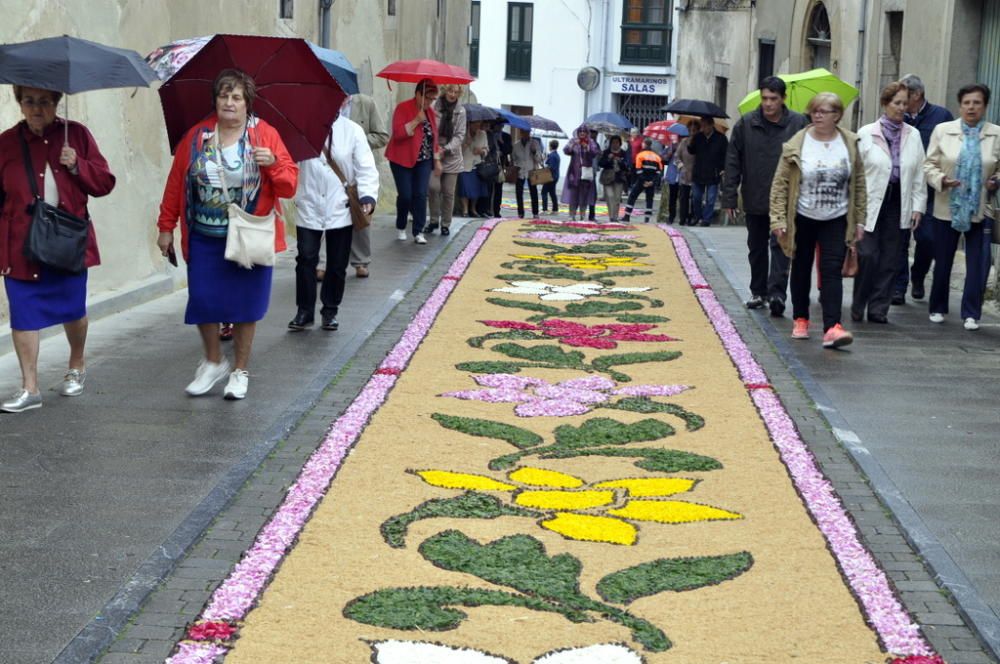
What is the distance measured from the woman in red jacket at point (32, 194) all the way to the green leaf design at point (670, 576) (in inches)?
146

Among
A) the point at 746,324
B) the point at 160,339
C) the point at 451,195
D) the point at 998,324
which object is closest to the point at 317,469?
the point at 160,339

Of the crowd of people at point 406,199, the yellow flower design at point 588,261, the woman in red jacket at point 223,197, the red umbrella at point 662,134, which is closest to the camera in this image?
the crowd of people at point 406,199

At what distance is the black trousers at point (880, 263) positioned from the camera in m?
11.2

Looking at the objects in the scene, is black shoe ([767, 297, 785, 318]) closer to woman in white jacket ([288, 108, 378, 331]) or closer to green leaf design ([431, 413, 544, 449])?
woman in white jacket ([288, 108, 378, 331])

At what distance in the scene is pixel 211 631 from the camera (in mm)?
4805

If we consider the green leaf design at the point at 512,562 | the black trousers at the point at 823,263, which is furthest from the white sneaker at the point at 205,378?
the black trousers at the point at 823,263

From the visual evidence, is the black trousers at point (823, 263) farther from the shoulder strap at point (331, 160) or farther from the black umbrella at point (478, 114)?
the black umbrella at point (478, 114)

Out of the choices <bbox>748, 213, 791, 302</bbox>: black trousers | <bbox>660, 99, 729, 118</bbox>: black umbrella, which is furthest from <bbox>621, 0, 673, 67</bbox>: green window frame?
<bbox>748, 213, 791, 302</bbox>: black trousers

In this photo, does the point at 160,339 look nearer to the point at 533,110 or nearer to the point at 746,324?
the point at 746,324

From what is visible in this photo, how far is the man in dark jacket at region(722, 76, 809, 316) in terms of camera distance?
11.4m

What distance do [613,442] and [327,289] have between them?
3532 millimetres

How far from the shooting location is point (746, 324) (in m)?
11.1

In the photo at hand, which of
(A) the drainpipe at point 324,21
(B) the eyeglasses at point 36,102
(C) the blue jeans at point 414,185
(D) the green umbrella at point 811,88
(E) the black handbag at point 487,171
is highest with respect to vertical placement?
(A) the drainpipe at point 324,21

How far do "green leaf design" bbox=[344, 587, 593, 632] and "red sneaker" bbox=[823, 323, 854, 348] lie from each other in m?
5.36
